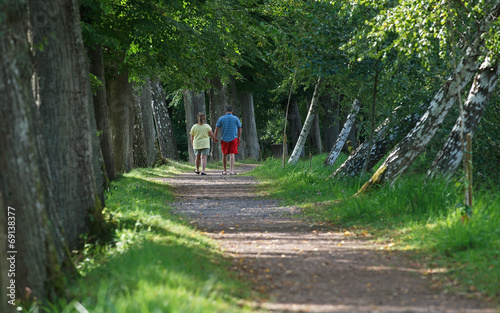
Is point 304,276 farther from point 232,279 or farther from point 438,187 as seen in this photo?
point 438,187

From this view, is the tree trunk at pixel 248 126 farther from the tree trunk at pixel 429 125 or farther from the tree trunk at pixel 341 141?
the tree trunk at pixel 429 125

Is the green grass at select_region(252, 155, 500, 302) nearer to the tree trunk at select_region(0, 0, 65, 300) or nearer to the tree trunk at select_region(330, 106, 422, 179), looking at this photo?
the tree trunk at select_region(330, 106, 422, 179)

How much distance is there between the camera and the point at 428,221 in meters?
7.94

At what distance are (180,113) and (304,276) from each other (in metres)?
41.5

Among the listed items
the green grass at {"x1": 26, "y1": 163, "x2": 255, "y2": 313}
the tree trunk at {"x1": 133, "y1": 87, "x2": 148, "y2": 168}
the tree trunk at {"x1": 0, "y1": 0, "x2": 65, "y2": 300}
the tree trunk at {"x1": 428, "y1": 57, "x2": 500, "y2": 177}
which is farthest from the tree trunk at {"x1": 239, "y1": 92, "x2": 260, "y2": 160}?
the tree trunk at {"x1": 0, "y1": 0, "x2": 65, "y2": 300}

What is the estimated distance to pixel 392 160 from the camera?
33.8ft

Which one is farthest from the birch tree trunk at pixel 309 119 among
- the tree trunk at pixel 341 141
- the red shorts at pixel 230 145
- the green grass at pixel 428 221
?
the green grass at pixel 428 221

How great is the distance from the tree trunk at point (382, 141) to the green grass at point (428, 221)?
125cm

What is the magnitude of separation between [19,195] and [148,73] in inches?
426

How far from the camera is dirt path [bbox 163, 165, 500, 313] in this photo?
4.90 metres

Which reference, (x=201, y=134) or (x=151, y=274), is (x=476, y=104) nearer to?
(x=151, y=274)

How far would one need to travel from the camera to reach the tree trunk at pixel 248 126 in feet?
99.3

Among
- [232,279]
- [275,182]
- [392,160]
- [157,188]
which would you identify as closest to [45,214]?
[232,279]

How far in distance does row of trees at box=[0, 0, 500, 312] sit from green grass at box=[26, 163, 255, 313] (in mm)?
322
